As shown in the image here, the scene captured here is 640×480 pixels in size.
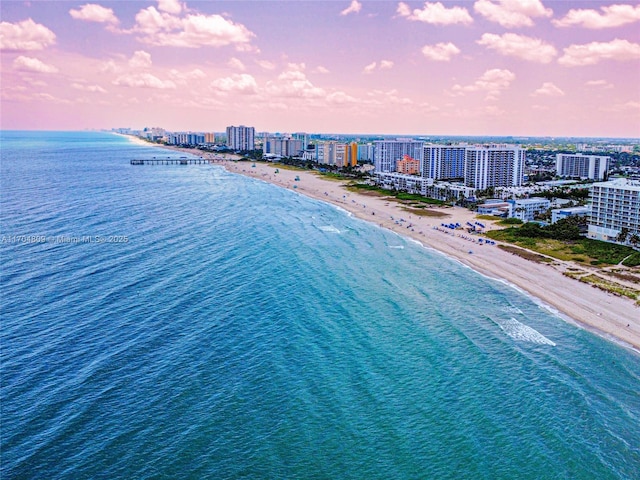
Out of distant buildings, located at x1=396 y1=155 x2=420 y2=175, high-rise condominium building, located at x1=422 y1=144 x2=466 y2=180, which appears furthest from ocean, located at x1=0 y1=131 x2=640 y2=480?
distant buildings, located at x1=396 y1=155 x2=420 y2=175

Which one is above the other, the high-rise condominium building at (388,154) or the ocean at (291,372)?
the high-rise condominium building at (388,154)

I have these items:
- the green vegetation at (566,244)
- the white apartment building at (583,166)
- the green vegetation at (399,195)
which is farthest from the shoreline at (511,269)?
the white apartment building at (583,166)

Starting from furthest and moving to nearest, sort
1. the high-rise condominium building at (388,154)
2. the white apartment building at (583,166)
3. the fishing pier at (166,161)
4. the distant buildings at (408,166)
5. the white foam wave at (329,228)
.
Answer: the fishing pier at (166,161), the high-rise condominium building at (388,154), the distant buildings at (408,166), the white apartment building at (583,166), the white foam wave at (329,228)

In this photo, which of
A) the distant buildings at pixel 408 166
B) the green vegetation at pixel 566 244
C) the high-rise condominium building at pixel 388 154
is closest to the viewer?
the green vegetation at pixel 566 244

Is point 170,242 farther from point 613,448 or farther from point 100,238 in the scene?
point 613,448

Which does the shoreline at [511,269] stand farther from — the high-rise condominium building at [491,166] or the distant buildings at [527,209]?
the high-rise condominium building at [491,166]

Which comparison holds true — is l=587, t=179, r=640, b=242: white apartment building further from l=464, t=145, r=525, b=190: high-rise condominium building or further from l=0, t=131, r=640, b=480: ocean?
l=464, t=145, r=525, b=190: high-rise condominium building
